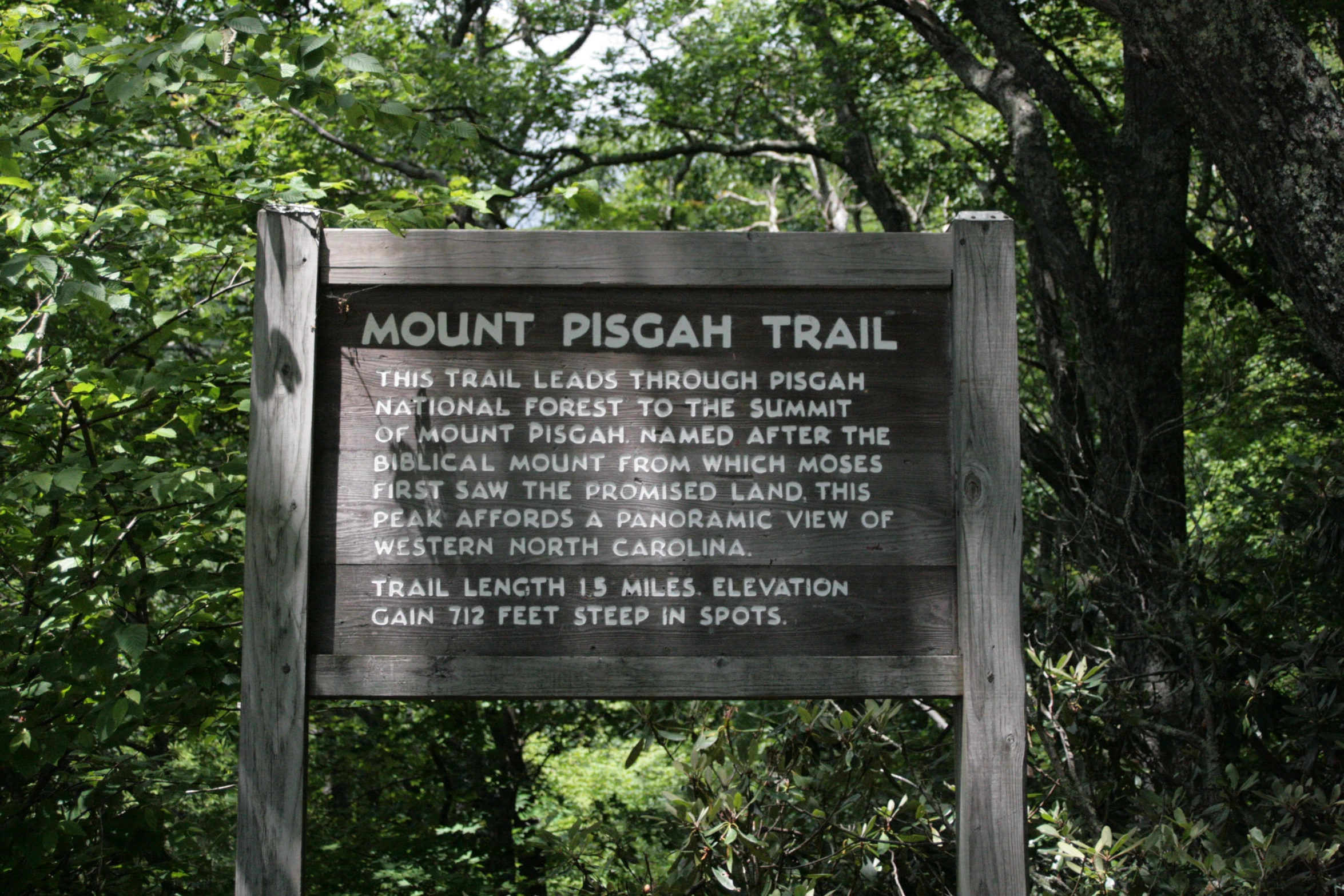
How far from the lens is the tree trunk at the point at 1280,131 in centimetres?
348

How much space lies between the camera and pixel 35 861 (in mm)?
3172

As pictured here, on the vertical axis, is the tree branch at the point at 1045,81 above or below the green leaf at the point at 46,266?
above

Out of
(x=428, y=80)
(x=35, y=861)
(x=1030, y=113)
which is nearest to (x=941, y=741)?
(x=35, y=861)

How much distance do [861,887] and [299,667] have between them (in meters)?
2.02

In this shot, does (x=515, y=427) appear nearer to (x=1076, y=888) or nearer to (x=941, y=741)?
(x=1076, y=888)

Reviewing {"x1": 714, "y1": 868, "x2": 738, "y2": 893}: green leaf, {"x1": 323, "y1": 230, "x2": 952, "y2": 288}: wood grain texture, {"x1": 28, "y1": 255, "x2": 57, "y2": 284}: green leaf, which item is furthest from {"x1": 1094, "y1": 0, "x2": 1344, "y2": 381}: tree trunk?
{"x1": 28, "y1": 255, "x2": 57, "y2": 284}: green leaf

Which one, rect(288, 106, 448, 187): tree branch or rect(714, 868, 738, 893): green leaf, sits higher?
rect(288, 106, 448, 187): tree branch

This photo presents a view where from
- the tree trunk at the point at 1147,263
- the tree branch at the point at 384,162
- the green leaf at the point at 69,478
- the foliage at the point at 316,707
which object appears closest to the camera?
the green leaf at the point at 69,478

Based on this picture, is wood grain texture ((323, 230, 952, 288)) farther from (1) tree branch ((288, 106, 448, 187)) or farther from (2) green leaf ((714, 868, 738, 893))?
(1) tree branch ((288, 106, 448, 187))

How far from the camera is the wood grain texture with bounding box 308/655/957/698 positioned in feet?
7.75

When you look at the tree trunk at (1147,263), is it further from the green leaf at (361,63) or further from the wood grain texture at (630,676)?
the green leaf at (361,63)

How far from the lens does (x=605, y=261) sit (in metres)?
2.49

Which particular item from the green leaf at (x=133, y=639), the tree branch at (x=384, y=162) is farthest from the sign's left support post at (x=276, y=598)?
the tree branch at (x=384, y=162)

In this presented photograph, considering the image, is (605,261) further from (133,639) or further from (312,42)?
(133,639)
